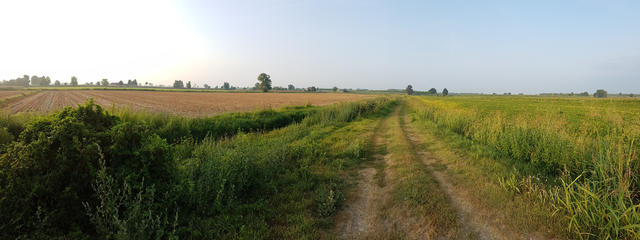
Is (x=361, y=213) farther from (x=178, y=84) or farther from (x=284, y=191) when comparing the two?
(x=178, y=84)

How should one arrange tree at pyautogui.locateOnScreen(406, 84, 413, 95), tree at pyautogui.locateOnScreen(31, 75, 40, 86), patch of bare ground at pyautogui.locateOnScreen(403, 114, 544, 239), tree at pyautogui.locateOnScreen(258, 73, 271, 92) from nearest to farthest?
patch of bare ground at pyautogui.locateOnScreen(403, 114, 544, 239)
tree at pyautogui.locateOnScreen(258, 73, 271, 92)
tree at pyautogui.locateOnScreen(31, 75, 40, 86)
tree at pyautogui.locateOnScreen(406, 84, 413, 95)

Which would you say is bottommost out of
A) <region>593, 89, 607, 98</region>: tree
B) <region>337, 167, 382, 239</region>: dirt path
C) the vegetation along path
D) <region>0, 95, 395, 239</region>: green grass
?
<region>337, 167, 382, 239</region>: dirt path

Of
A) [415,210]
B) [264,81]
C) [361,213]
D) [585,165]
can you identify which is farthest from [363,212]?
[264,81]

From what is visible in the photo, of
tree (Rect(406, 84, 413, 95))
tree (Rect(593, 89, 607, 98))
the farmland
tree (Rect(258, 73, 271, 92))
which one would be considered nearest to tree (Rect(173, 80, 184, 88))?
tree (Rect(258, 73, 271, 92))

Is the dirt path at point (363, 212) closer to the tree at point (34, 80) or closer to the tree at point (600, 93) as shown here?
the tree at point (600, 93)

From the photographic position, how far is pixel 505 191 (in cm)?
504

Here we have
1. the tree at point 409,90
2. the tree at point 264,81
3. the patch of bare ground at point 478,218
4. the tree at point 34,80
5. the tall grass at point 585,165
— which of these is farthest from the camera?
the tree at point 409,90

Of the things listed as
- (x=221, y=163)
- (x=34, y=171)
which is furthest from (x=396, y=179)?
(x=34, y=171)

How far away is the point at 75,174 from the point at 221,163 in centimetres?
254

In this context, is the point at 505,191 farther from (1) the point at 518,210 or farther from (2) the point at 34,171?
(2) the point at 34,171

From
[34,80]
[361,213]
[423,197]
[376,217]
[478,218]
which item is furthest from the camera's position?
[34,80]

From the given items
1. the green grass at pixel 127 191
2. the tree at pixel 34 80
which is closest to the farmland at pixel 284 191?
the green grass at pixel 127 191

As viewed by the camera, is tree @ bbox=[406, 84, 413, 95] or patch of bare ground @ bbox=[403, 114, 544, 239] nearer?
patch of bare ground @ bbox=[403, 114, 544, 239]

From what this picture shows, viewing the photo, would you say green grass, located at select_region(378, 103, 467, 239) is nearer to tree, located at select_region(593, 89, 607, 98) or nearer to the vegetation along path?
the vegetation along path
